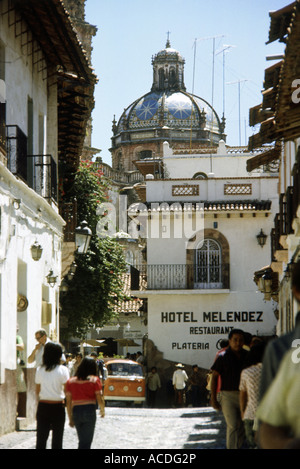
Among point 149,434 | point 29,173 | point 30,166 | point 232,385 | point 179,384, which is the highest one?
point 30,166

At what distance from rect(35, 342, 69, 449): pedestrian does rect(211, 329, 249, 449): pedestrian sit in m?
1.94

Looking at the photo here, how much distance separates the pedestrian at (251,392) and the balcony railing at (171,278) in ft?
90.5

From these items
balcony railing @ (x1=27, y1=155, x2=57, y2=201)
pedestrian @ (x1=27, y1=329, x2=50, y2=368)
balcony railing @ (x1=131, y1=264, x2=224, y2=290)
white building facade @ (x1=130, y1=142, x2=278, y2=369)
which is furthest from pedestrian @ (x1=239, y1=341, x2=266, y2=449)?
balcony railing @ (x1=131, y1=264, x2=224, y2=290)

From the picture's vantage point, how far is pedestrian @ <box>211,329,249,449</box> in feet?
38.0

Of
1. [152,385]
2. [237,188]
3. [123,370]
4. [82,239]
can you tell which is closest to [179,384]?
[152,385]

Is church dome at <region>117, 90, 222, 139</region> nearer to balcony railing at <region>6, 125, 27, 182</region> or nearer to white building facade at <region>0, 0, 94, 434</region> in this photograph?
white building facade at <region>0, 0, 94, 434</region>

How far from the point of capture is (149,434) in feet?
55.5

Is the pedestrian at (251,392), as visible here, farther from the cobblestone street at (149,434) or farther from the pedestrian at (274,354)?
the pedestrian at (274,354)

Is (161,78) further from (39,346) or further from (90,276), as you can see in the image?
(39,346)

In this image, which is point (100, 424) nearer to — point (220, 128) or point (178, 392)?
point (178, 392)

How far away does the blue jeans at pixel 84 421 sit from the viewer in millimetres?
10578

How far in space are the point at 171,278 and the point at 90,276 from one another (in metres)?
6.39

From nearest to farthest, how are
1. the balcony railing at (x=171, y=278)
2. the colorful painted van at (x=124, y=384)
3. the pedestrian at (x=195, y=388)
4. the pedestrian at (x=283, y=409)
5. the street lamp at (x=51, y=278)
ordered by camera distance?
the pedestrian at (x=283, y=409)
the street lamp at (x=51, y=278)
the colorful painted van at (x=124, y=384)
the pedestrian at (x=195, y=388)
the balcony railing at (x=171, y=278)

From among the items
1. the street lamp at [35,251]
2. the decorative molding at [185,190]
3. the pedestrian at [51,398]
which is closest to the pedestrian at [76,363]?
the street lamp at [35,251]
